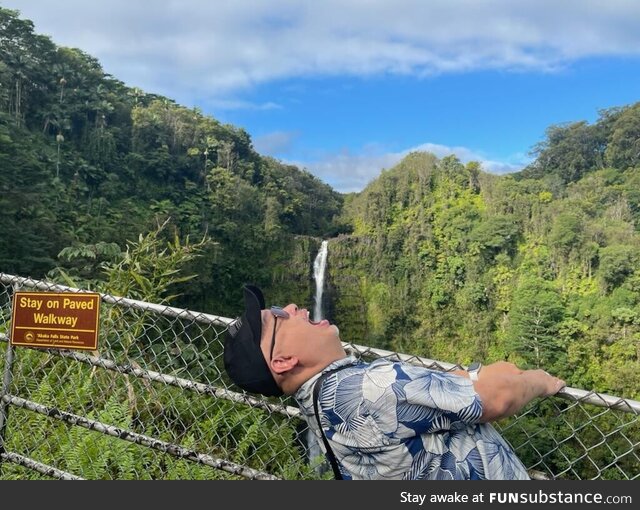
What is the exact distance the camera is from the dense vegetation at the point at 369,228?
31344 millimetres

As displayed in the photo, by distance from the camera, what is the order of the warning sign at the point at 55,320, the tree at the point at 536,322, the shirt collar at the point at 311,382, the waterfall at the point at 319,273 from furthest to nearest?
the waterfall at the point at 319,273 < the tree at the point at 536,322 < the warning sign at the point at 55,320 < the shirt collar at the point at 311,382

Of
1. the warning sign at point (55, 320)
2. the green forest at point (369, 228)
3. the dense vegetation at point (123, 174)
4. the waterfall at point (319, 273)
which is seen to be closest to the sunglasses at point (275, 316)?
the warning sign at point (55, 320)

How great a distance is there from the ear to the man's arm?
1.15 ft

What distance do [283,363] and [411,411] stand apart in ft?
0.96

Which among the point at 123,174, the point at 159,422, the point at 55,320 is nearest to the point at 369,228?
the point at 123,174

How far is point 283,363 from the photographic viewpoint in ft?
3.79

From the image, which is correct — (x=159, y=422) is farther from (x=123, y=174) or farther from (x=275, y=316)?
(x=123, y=174)

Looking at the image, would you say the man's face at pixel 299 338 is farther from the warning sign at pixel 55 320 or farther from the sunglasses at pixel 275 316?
the warning sign at pixel 55 320

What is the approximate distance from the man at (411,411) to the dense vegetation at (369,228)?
25375mm

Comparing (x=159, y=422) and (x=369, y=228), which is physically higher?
(x=369, y=228)

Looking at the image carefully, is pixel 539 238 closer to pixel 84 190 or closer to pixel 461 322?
pixel 461 322

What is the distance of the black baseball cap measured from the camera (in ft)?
3.87

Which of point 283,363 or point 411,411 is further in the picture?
point 283,363

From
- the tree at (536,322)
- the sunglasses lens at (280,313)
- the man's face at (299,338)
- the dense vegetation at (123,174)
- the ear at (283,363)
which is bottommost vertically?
the tree at (536,322)
